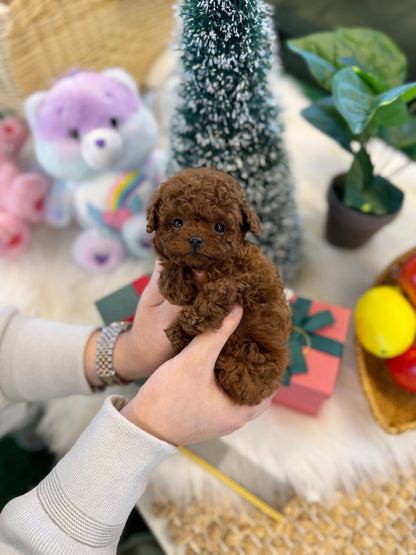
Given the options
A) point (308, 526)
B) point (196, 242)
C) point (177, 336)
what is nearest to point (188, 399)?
point (177, 336)

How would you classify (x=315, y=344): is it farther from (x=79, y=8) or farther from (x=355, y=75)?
(x=79, y=8)

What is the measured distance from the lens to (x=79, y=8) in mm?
913

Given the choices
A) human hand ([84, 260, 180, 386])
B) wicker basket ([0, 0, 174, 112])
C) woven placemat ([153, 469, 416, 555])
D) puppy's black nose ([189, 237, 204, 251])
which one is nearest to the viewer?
puppy's black nose ([189, 237, 204, 251])

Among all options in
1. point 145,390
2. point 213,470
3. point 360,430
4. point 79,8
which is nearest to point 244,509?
point 213,470

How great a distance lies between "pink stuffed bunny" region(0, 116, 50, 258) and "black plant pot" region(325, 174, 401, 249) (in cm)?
64

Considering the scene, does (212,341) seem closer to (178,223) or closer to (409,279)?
(178,223)

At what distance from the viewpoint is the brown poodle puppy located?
39cm

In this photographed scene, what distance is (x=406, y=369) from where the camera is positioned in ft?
2.15

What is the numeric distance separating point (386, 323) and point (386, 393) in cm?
14

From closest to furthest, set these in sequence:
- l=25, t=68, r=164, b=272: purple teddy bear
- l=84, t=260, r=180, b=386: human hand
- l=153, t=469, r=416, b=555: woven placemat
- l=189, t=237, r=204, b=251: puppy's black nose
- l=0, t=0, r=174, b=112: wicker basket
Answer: l=189, t=237, r=204, b=251: puppy's black nose, l=84, t=260, r=180, b=386: human hand, l=153, t=469, r=416, b=555: woven placemat, l=25, t=68, r=164, b=272: purple teddy bear, l=0, t=0, r=174, b=112: wicker basket

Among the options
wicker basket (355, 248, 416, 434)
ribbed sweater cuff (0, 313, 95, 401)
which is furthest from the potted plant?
ribbed sweater cuff (0, 313, 95, 401)

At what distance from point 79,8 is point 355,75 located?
26.8 inches

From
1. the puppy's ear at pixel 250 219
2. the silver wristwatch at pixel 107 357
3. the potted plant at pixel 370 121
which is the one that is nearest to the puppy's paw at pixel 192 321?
the puppy's ear at pixel 250 219

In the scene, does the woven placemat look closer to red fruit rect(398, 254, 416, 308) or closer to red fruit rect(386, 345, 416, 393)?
red fruit rect(386, 345, 416, 393)
